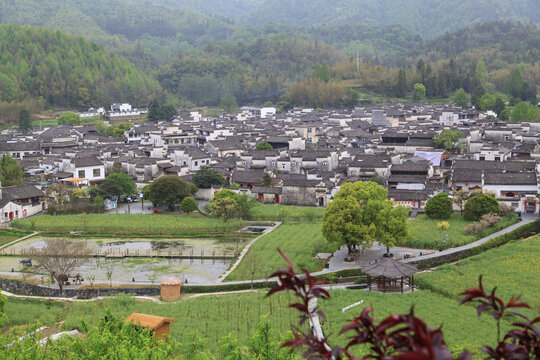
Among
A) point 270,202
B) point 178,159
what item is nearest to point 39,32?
point 178,159

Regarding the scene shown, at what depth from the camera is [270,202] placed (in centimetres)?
3131

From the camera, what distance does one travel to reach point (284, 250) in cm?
2192

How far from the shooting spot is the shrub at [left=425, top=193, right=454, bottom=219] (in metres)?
25.2

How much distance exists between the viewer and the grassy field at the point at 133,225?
86.5 feet

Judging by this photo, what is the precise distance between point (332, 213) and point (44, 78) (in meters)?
58.3

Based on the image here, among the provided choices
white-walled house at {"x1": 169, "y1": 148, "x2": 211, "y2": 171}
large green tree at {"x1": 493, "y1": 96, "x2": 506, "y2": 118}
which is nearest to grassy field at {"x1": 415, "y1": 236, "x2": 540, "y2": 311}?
white-walled house at {"x1": 169, "y1": 148, "x2": 211, "y2": 171}

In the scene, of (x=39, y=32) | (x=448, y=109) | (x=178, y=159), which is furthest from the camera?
(x=39, y=32)

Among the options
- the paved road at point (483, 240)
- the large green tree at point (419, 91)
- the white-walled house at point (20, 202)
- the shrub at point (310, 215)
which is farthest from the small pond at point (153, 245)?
the large green tree at point (419, 91)

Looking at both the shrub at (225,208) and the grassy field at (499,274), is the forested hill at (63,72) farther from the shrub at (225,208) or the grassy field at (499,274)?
the grassy field at (499,274)

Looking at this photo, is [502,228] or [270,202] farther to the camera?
[270,202]

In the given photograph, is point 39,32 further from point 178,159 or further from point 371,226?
point 371,226

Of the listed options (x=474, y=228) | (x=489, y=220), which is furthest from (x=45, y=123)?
(x=489, y=220)

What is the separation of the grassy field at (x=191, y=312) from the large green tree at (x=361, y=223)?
4.43m

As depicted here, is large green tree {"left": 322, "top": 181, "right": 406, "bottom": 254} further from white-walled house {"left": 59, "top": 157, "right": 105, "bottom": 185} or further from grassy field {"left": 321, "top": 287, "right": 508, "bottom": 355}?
white-walled house {"left": 59, "top": 157, "right": 105, "bottom": 185}
